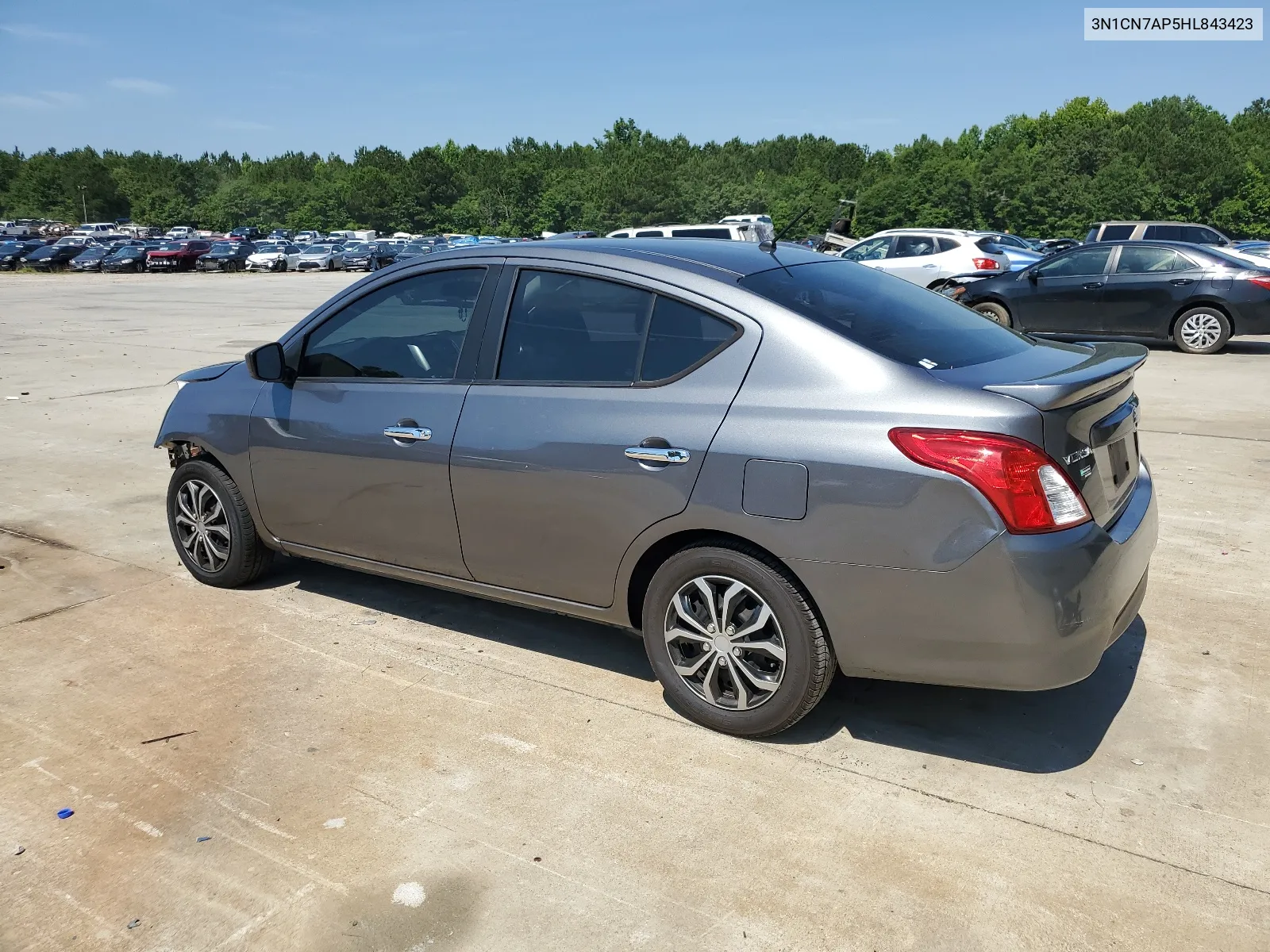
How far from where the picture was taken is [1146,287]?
13938 millimetres

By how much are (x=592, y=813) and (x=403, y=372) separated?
2.08 metres

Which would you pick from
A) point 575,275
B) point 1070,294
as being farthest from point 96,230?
point 575,275

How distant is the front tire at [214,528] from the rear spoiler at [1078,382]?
140 inches

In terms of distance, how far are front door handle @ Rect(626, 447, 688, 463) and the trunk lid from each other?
86 cm

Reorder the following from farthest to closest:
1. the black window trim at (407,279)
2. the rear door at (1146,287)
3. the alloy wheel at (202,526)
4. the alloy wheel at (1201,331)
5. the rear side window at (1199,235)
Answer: the rear side window at (1199,235) < the alloy wheel at (1201,331) < the rear door at (1146,287) < the alloy wheel at (202,526) < the black window trim at (407,279)

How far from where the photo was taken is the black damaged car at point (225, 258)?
5303 centimetres

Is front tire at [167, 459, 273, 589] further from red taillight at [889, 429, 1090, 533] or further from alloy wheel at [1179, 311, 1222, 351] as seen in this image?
alloy wheel at [1179, 311, 1222, 351]

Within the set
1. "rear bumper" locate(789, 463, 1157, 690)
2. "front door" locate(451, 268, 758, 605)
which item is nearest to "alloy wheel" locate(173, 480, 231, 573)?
"front door" locate(451, 268, 758, 605)

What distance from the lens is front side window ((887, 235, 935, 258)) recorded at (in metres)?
19.2

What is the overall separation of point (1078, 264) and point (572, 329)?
12260mm

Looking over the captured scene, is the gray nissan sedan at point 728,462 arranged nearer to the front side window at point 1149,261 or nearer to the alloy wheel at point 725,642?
the alloy wheel at point 725,642

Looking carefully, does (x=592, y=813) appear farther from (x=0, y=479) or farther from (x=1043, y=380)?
(x=0, y=479)

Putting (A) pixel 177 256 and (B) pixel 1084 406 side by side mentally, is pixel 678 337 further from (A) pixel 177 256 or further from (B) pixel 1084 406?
(A) pixel 177 256

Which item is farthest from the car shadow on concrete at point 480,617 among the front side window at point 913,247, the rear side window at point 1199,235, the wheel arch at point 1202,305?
the rear side window at point 1199,235
